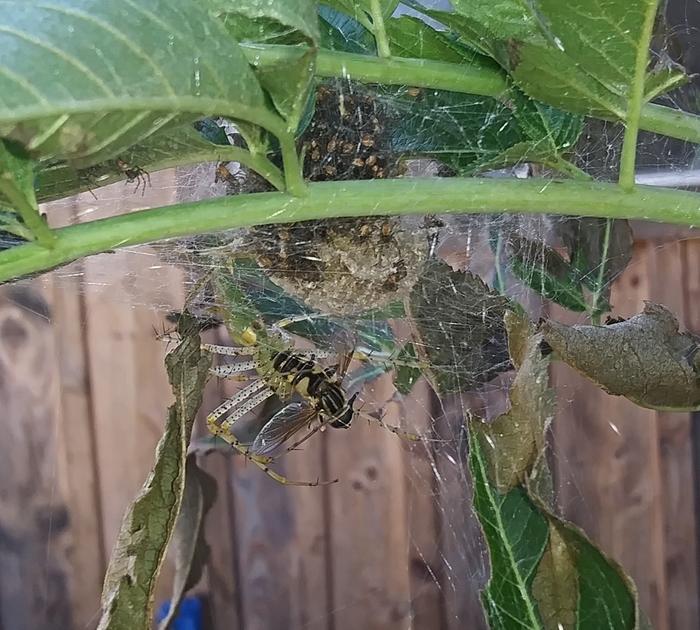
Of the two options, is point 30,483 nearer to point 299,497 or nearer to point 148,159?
point 299,497

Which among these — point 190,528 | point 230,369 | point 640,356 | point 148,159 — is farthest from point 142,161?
point 190,528

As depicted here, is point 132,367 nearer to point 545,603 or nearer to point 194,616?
point 194,616

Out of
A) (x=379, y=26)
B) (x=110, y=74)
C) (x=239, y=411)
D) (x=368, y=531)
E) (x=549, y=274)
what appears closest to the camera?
(x=110, y=74)

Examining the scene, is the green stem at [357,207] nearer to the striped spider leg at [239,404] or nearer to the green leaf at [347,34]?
the green leaf at [347,34]

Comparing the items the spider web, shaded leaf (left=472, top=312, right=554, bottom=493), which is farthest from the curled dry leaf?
the spider web

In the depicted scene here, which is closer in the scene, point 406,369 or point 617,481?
point 406,369

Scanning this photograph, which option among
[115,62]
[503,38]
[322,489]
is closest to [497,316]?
[503,38]
